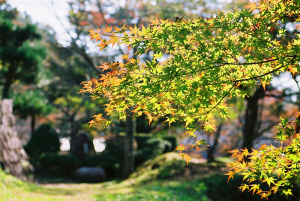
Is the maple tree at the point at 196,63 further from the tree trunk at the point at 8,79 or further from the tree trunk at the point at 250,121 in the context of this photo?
the tree trunk at the point at 8,79

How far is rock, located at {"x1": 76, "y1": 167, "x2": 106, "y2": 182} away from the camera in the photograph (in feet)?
44.2

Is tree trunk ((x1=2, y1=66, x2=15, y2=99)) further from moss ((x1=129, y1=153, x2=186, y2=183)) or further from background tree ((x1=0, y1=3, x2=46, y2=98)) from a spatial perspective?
moss ((x1=129, y1=153, x2=186, y2=183))

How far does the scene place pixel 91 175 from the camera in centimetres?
1348

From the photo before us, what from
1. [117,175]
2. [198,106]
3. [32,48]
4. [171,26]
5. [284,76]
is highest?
[32,48]

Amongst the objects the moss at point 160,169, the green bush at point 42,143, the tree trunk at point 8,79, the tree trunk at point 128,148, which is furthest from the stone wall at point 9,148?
the green bush at point 42,143

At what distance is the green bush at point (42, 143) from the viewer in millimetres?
15555

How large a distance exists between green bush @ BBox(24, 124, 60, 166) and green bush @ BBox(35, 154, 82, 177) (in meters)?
0.91

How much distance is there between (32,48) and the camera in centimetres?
1455

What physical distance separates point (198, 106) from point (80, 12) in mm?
12060

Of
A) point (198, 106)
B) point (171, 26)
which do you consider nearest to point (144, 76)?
point (171, 26)

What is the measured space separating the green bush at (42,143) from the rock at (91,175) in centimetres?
326

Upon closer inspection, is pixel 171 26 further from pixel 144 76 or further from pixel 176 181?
pixel 176 181

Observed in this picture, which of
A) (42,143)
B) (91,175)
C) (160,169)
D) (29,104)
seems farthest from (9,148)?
(42,143)

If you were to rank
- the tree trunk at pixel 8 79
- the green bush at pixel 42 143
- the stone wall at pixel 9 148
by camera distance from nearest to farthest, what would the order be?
the stone wall at pixel 9 148
the tree trunk at pixel 8 79
the green bush at pixel 42 143
